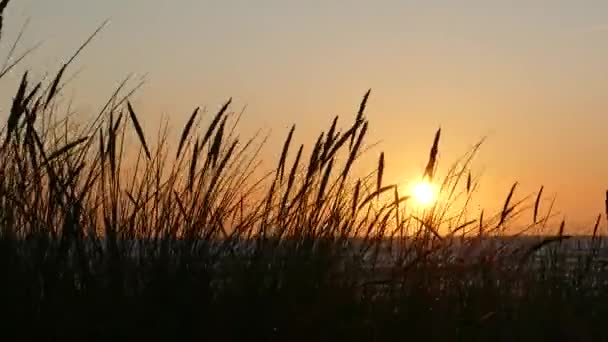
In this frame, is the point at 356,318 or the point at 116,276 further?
the point at 356,318

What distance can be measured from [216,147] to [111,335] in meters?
1.03

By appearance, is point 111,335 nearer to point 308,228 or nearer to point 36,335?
point 36,335

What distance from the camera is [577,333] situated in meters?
4.52

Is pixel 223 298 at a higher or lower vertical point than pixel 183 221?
lower

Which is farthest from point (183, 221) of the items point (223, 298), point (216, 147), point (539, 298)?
point (539, 298)

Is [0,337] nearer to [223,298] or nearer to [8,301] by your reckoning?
[8,301]

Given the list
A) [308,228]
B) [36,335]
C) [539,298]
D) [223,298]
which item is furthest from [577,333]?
[36,335]

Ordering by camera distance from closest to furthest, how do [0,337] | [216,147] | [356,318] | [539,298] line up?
[0,337] < [356,318] < [216,147] < [539,298]

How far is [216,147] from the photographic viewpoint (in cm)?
427

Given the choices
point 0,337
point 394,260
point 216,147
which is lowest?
point 0,337

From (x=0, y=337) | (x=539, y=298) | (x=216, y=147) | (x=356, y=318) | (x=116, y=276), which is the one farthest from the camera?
(x=539, y=298)

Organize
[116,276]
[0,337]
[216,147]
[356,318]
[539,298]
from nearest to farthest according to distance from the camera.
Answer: [0,337]
[116,276]
[356,318]
[216,147]
[539,298]

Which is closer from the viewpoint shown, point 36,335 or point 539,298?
point 36,335

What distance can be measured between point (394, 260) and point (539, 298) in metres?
0.64
